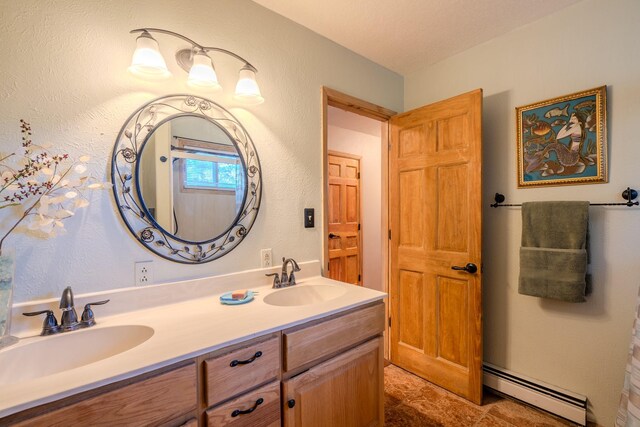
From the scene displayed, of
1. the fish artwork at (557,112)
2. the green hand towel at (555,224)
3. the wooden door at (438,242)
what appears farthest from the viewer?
the wooden door at (438,242)

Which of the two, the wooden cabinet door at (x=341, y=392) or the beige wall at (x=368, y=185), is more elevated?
the beige wall at (x=368, y=185)

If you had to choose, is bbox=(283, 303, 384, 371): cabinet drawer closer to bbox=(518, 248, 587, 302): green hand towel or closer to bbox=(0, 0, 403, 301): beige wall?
bbox=(0, 0, 403, 301): beige wall

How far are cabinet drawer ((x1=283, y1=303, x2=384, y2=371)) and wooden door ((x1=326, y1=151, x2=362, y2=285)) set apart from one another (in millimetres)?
2393

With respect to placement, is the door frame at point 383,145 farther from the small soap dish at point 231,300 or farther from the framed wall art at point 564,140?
the framed wall art at point 564,140

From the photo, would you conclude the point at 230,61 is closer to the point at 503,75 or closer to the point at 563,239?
the point at 503,75

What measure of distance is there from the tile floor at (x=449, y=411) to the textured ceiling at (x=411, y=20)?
8.17 feet

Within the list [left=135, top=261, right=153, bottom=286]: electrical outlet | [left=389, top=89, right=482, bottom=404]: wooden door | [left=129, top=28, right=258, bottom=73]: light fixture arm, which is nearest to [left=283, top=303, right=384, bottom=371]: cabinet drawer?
[left=135, top=261, right=153, bottom=286]: electrical outlet

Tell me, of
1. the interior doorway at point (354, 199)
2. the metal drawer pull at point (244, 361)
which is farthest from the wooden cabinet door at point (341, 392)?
the interior doorway at point (354, 199)

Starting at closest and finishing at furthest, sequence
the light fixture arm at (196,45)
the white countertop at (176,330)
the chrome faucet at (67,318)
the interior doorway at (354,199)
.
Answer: the white countertop at (176,330) → the chrome faucet at (67,318) → the light fixture arm at (196,45) → the interior doorway at (354,199)

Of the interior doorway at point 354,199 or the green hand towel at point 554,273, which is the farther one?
the interior doorway at point 354,199

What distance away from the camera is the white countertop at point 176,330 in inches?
28.1

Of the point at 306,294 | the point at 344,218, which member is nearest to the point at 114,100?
the point at 306,294

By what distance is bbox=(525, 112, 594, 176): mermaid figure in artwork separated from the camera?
1.68m

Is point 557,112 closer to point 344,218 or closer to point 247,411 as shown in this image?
point 247,411
